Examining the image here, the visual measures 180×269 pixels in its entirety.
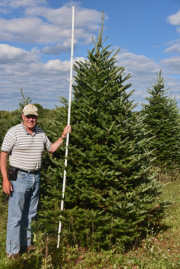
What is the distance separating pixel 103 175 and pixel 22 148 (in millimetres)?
1411

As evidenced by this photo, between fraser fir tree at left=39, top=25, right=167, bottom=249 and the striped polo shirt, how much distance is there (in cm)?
43

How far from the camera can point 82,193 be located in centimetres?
436

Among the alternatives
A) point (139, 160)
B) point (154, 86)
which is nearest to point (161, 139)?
point (154, 86)

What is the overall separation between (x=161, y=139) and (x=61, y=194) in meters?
7.82

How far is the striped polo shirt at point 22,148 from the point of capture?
4.46 meters

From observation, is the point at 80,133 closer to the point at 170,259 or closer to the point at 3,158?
the point at 3,158

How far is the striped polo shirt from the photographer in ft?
14.6

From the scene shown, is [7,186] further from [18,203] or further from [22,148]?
[22,148]

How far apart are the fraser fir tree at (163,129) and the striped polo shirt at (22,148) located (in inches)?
291

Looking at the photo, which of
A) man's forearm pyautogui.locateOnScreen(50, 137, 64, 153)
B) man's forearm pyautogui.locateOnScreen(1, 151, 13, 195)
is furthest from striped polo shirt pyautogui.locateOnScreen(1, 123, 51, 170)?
man's forearm pyautogui.locateOnScreen(50, 137, 64, 153)

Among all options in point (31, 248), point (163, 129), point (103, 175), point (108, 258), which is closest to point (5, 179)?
point (31, 248)

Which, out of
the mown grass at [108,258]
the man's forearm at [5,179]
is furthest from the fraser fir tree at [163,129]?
the man's forearm at [5,179]

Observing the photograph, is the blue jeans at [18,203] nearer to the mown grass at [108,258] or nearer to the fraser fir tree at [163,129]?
the mown grass at [108,258]

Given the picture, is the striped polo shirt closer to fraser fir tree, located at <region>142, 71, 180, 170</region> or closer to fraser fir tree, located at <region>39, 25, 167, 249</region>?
fraser fir tree, located at <region>39, 25, 167, 249</region>
